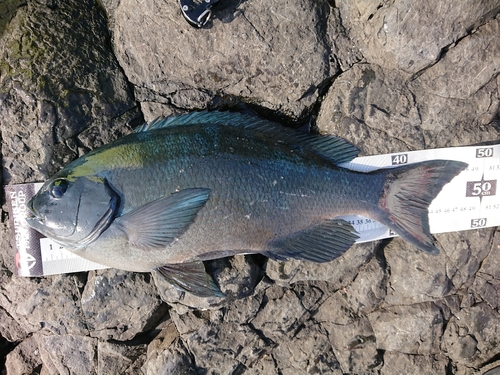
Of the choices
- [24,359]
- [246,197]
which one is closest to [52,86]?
[246,197]

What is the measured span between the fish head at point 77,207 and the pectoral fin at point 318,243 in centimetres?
112

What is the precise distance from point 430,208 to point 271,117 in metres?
1.44

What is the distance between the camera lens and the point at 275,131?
8.23 ft

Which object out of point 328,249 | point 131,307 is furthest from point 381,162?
point 131,307

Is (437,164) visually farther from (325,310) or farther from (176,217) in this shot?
(176,217)

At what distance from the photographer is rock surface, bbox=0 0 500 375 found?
2529mm

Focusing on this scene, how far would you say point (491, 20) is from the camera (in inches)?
102

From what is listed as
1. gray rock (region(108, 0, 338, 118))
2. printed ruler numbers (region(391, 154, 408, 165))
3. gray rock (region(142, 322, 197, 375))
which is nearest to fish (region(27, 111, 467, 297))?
printed ruler numbers (region(391, 154, 408, 165))

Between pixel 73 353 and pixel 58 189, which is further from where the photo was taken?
pixel 73 353

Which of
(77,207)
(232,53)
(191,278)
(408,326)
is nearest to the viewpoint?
(77,207)

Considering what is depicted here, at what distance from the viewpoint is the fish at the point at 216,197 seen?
225cm

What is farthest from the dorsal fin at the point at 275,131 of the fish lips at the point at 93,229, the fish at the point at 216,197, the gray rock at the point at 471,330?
the gray rock at the point at 471,330

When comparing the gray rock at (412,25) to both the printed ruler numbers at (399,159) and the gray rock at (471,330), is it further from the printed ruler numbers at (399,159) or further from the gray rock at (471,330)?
the gray rock at (471,330)

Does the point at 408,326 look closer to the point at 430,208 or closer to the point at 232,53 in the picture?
the point at 430,208
